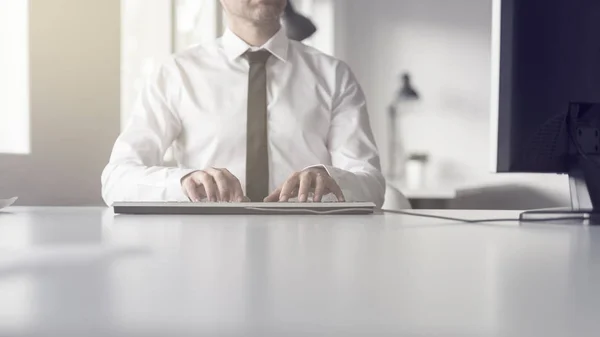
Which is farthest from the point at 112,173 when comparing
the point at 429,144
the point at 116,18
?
the point at 429,144

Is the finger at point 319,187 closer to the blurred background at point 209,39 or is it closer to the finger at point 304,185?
the finger at point 304,185

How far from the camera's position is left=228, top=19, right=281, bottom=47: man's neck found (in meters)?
2.10

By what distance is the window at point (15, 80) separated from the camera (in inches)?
81.5

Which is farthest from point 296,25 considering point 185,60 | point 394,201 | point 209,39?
point 185,60

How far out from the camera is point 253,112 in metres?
1.96

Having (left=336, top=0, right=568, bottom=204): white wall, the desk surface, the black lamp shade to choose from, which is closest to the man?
the desk surface

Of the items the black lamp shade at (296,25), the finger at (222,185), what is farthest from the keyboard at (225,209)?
the black lamp shade at (296,25)

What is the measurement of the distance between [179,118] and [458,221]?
117cm

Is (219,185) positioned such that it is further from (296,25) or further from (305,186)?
(296,25)

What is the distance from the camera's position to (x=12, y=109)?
2.10 m

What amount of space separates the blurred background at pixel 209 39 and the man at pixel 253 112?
14.3 inches

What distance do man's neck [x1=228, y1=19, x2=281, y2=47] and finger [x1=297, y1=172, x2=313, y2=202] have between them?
2.81 feet

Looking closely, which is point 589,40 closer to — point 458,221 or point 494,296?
point 458,221

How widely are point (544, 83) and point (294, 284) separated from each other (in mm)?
812
